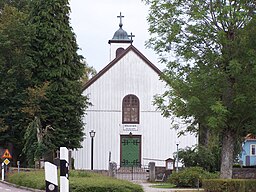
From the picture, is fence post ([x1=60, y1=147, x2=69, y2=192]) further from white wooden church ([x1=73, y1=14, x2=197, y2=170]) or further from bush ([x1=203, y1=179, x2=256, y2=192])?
white wooden church ([x1=73, y1=14, x2=197, y2=170])

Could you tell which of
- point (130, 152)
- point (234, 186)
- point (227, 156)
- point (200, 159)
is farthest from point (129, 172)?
point (234, 186)

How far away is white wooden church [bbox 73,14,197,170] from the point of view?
45969 mm

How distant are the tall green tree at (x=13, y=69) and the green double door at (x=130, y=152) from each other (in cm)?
920

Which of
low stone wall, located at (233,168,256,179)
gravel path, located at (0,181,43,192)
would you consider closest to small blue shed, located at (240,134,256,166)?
low stone wall, located at (233,168,256,179)

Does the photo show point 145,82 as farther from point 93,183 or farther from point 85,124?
point 93,183

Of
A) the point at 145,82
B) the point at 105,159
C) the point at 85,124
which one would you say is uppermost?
the point at 145,82

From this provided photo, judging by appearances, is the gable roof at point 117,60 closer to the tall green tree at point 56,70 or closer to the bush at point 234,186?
the tall green tree at point 56,70

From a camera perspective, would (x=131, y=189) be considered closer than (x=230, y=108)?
Yes

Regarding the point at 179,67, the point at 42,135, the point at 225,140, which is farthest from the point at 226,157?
the point at 42,135

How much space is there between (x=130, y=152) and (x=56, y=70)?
32.4 feet

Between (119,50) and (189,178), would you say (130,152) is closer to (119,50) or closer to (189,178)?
(119,50)

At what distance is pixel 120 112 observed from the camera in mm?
46625

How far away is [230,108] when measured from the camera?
76.3ft

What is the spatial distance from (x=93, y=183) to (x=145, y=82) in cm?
2753
